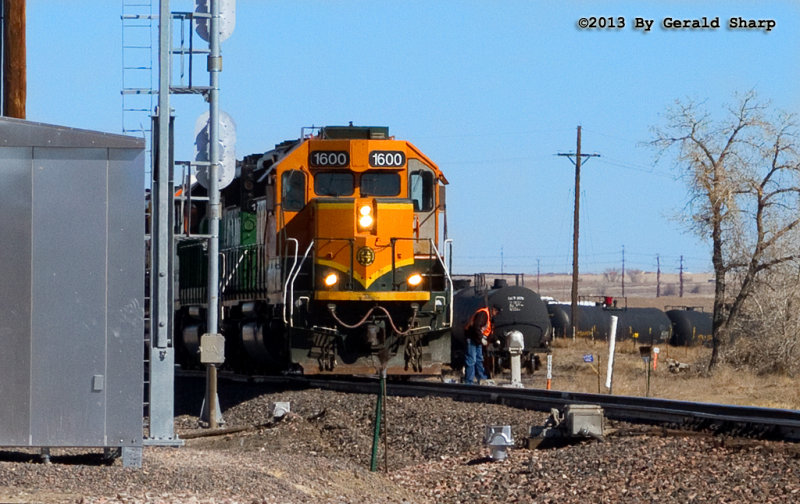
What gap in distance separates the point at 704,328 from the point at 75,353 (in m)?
41.0

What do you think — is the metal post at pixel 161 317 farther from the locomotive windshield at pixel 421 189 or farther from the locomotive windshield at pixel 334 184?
the locomotive windshield at pixel 421 189

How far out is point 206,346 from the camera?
1439 cm

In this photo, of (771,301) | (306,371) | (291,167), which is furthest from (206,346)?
(771,301)

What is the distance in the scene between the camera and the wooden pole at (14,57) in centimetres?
1566

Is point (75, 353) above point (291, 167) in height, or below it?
below

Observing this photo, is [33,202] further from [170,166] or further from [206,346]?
[206,346]

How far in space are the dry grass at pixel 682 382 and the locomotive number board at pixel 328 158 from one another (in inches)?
237

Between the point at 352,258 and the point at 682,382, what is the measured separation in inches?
400

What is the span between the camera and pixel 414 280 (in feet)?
59.8

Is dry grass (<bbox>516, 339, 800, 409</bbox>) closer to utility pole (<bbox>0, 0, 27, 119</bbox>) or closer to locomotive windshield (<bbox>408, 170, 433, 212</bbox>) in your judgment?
locomotive windshield (<bbox>408, 170, 433, 212</bbox>)

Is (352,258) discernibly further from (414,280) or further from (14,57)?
(14,57)

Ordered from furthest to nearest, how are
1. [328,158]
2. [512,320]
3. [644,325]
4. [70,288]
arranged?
[644,325]
[512,320]
[328,158]
[70,288]

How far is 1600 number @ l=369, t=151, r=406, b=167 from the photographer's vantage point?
1839 centimetres

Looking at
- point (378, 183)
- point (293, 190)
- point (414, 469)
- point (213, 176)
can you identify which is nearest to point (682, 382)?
point (378, 183)
